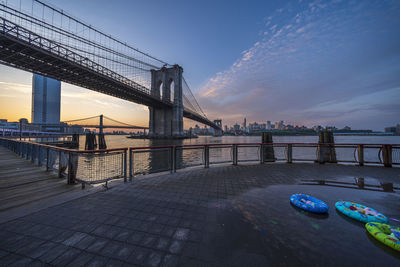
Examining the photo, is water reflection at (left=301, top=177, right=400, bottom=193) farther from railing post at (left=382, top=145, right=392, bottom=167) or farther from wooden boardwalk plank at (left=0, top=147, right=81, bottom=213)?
wooden boardwalk plank at (left=0, top=147, right=81, bottom=213)

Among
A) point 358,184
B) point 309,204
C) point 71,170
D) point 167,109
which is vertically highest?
point 167,109

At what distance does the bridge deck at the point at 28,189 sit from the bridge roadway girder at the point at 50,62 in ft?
81.6

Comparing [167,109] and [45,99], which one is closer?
[167,109]

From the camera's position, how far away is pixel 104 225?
2410 millimetres

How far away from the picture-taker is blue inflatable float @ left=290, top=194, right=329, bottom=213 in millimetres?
2809

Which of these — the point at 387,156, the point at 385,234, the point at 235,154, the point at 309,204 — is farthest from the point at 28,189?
Result: the point at 387,156

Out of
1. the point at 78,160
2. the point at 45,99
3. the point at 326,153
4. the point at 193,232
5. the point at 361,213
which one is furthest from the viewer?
the point at 45,99

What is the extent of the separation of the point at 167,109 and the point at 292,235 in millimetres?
58391

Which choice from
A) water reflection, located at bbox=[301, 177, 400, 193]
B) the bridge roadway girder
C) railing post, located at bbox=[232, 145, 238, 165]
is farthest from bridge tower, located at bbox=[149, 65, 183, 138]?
water reflection, located at bbox=[301, 177, 400, 193]

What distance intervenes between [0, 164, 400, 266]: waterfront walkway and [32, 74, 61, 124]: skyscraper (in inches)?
6639

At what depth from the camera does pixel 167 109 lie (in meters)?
57.8

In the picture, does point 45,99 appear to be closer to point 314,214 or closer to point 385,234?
point 314,214

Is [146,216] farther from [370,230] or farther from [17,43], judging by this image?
[17,43]

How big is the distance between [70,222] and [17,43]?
30.1m
